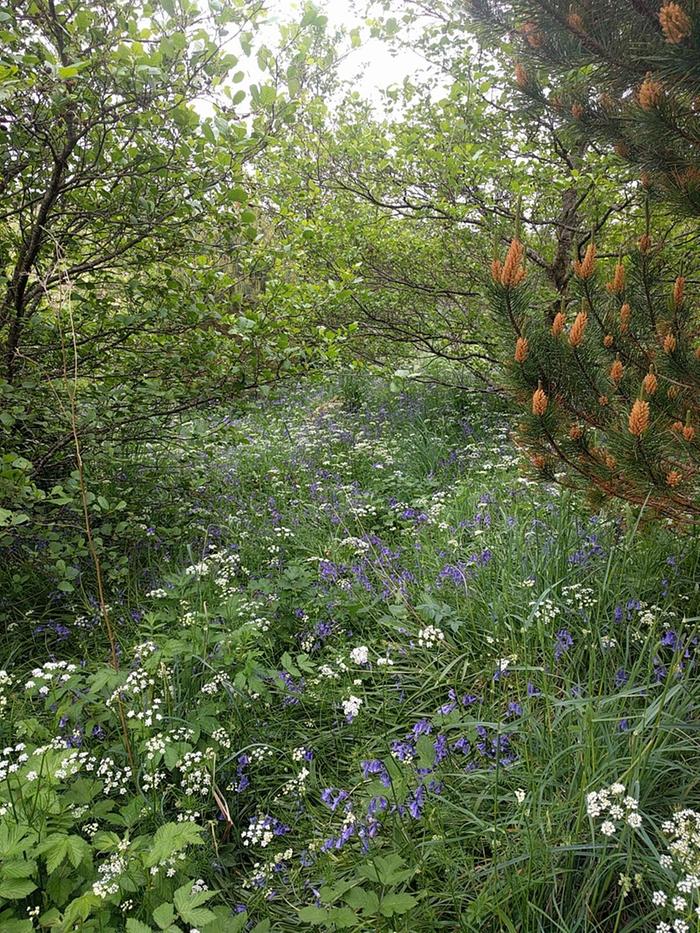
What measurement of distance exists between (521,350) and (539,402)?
21cm

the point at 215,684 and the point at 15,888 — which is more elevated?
the point at 215,684

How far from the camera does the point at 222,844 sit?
71.0 inches

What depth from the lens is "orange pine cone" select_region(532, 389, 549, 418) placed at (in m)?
1.83

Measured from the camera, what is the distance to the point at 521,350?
1.90 m

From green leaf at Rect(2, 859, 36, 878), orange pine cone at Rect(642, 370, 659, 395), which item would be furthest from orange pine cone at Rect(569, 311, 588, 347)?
green leaf at Rect(2, 859, 36, 878)

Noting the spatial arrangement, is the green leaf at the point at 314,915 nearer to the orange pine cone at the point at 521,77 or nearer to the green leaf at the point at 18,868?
the green leaf at the point at 18,868

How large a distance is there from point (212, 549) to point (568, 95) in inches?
120

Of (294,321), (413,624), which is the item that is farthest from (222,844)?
(294,321)

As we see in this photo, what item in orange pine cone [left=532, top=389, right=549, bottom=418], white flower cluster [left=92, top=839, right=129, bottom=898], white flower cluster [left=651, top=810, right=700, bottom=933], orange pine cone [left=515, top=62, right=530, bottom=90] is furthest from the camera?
orange pine cone [left=515, top=62, right=530, bottom=90]

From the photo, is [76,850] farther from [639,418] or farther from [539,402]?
[639,418]

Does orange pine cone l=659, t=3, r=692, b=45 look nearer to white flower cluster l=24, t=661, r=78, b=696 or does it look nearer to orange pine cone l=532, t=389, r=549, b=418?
orange pine cone l=532, t=389, r=549, b=418

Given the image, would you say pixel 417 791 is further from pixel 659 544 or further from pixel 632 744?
pixel 659 544

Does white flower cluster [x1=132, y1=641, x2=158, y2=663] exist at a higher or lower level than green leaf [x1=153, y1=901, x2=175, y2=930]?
higher

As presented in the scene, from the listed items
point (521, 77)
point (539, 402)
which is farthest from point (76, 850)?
point (521, 77)
